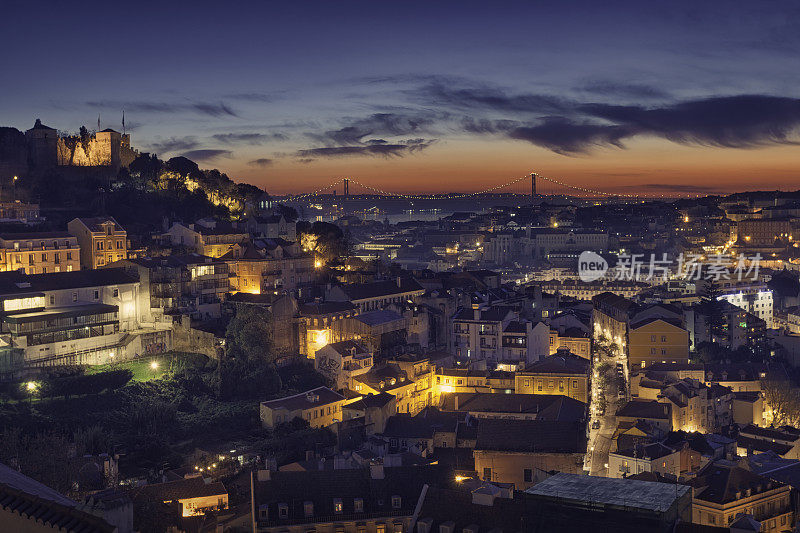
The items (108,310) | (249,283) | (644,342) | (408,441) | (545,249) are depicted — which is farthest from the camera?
(545,249)

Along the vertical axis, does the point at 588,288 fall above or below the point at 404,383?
above

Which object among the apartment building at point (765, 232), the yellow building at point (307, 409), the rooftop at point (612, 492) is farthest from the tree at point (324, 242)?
the apartment building at point (765, 232)

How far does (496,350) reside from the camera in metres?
26.3

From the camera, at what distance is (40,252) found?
923 inches

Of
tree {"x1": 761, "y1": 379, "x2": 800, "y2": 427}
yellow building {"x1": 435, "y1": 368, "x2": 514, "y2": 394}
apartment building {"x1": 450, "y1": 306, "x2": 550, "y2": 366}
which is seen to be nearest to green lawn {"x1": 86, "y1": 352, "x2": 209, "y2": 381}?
yellow building {"x1": 435, "y1": 368, "x2": 514, "y2": 394}

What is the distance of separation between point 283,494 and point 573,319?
17718 mm

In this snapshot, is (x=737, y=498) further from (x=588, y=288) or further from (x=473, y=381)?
(x=588, y=288)

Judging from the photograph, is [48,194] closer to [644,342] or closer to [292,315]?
[292,315]

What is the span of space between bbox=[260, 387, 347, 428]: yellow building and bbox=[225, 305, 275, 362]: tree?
2162mm

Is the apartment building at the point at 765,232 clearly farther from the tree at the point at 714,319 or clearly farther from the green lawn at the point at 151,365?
the green lawn at the point at 151,365

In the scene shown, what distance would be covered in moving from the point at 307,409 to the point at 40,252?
31.3ft

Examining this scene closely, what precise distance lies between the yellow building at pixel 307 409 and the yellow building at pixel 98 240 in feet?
26.7

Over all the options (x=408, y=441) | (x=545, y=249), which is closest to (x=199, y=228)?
(x=408, y=441)

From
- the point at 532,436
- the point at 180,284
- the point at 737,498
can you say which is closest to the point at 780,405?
the point at 737,498
